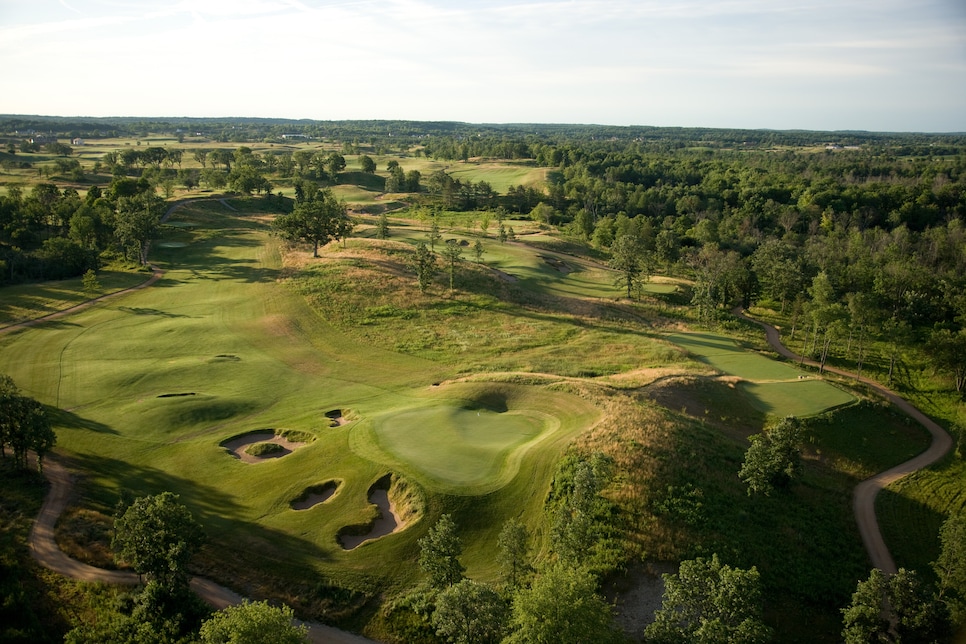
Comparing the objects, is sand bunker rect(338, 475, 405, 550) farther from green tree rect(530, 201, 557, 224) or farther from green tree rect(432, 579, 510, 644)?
green tree rect(530, 201, 557, 224)

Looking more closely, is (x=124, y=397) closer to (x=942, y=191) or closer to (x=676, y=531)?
(x=676, y=531)

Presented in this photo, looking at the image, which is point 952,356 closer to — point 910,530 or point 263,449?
point 910,530

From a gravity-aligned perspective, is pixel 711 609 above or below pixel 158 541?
below

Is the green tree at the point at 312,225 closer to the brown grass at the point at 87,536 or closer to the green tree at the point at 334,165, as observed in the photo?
the brown grass at the point at 87,536

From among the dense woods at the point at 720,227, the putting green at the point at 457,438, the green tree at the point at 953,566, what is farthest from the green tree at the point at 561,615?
the dense woods at the point at 720,227

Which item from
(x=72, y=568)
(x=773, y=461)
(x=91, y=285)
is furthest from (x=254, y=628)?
(x=91, y=285)

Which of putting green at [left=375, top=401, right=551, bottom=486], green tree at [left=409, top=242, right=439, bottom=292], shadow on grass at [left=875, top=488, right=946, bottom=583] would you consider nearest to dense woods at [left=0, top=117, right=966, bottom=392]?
shadow on grass at [left=875, top=488, right=946, bottom=583]

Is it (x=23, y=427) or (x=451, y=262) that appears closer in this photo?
(x=23, y=427)
